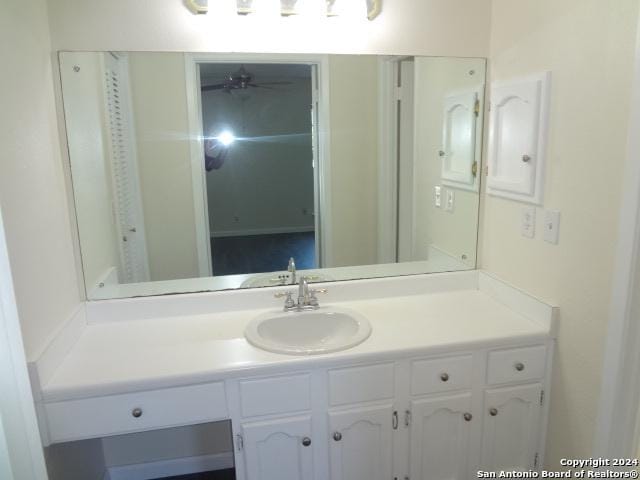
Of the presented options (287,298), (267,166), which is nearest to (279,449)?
(287,298)

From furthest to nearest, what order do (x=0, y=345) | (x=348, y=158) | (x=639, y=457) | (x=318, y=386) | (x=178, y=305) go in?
(x=348, y=158) → (x=178, y=305) → (x=318, y=386) → (x=639, y=457) → (x=0, y=345)

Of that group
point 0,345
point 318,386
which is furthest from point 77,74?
point 318,386

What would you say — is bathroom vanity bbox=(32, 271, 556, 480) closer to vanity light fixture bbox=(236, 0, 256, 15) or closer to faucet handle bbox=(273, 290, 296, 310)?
faucet handle bbox=(273, 290, 296, 310)

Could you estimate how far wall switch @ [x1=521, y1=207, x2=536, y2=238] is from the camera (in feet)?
5.31

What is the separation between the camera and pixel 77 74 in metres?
1.58

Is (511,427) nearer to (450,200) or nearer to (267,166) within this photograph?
(450,200)


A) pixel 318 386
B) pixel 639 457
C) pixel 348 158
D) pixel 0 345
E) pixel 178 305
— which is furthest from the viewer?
pixel 348 158

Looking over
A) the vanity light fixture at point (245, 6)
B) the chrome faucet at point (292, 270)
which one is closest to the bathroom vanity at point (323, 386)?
the chrome faucet at point (292, 270)

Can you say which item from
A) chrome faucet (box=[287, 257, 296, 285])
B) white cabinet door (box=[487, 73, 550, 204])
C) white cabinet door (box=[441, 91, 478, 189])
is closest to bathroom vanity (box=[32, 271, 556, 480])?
chrome faucet (box=[287, 257, 296, 285])

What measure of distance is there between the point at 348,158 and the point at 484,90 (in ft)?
2.05

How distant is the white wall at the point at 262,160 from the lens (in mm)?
1742

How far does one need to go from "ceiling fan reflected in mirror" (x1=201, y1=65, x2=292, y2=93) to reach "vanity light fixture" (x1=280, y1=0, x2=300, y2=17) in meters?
0.25

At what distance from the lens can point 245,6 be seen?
1.62 m

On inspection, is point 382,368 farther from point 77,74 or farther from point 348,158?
point 77,74
